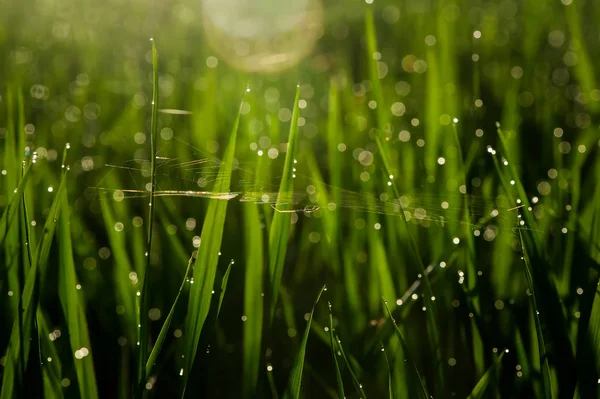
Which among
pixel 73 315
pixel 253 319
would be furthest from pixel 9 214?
pixel 253 319

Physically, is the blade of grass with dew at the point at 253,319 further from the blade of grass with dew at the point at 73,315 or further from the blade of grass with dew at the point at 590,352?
the blade of grass with dew at the point at 590,352

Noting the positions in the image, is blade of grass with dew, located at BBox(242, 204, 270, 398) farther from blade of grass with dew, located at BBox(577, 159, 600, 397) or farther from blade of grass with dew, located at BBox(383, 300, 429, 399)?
blade of grass with dew, located at BBox(577, 159, 600, 397)

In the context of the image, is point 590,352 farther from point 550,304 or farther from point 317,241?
point 317,241

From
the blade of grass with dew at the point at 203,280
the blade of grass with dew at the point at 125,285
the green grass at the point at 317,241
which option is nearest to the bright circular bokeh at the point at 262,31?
the green grass at the point at 317,241

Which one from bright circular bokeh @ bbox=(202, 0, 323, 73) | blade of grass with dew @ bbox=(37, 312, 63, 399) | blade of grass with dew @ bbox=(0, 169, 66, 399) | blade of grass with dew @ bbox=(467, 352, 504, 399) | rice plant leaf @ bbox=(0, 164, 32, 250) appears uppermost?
bright circular bokeh @ bbox=(202, 0, 323, 73)

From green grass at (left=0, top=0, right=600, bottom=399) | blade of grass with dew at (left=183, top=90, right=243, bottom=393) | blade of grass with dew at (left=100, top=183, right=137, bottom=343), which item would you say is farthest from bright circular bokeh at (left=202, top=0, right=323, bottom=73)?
blade of grass with dew at (left=183, top=90, right=243, bottom=393)

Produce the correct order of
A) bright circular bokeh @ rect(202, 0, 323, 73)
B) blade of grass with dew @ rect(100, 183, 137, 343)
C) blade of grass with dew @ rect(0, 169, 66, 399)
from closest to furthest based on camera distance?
blade of grass with dew @ rect(0, 169, 66, 399) → blade of grass with dew @ rect(100, 183, 137, 343) → bright circular bokeh @ rect(202, 0, 323, 73)

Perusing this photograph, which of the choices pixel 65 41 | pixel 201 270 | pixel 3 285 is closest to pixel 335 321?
pixel 201 270
